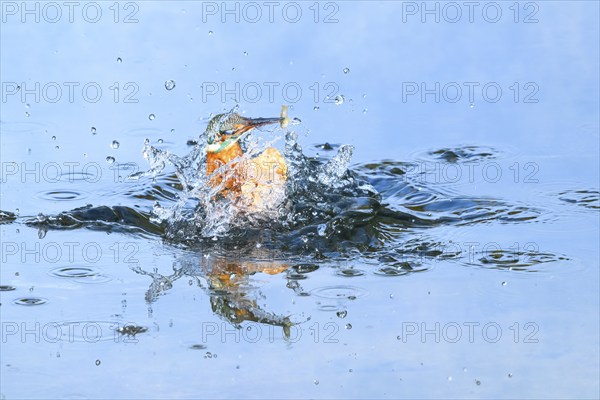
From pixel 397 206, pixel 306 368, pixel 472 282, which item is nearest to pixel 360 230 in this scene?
pixel 397 206

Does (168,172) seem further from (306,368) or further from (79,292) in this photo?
(306,368)

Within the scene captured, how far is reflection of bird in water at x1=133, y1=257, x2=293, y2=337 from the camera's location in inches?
201

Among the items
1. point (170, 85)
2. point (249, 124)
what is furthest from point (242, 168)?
point (170, 85)

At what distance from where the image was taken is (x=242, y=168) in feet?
22.0

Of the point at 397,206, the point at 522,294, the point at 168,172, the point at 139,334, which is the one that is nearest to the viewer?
the point at 139,334

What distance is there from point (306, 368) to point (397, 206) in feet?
8.15

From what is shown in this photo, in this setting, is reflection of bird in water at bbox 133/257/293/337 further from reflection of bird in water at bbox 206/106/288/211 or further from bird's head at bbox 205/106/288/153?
bird's head at bbox 205/106/288/153

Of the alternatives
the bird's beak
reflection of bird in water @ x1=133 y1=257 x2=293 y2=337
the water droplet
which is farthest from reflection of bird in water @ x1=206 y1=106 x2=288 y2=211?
the water droplet

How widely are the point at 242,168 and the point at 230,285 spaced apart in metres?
1.29

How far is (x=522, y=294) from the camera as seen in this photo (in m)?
5.38

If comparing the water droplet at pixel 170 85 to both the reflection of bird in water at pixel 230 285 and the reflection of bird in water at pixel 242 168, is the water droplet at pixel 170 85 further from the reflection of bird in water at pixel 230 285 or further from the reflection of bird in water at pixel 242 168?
the reflection of bird in water at pixel 230 285

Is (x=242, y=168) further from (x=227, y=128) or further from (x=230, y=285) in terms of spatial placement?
(x=230, y=285)

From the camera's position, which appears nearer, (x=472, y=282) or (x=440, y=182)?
(x=472, y=282)

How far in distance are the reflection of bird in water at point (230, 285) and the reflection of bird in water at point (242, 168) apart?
2.39 ft
